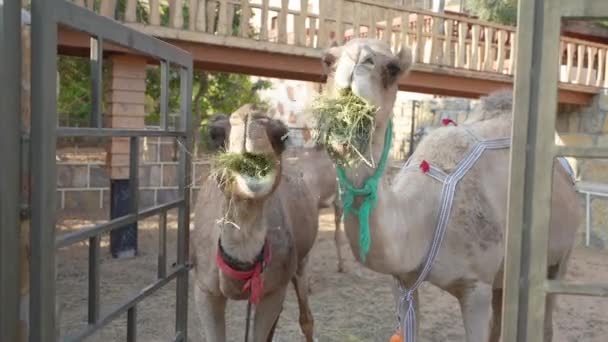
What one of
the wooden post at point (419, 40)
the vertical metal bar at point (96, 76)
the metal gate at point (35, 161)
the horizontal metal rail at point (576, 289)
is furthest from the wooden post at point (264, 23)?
the horizontal metal rail at point (576, 289)

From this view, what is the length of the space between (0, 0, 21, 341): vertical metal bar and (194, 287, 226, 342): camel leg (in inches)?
68.7

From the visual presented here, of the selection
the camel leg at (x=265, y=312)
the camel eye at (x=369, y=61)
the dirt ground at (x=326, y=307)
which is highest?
the camel eye at (x=369, y=61)

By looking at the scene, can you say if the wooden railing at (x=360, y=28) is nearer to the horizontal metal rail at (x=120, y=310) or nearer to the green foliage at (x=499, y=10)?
the green foliage at (x=499, y=10)

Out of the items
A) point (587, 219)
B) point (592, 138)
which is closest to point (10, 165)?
point (587, 219)

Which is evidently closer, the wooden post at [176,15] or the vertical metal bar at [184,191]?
the vertical metal bar at [184,191]

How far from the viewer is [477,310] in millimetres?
3439

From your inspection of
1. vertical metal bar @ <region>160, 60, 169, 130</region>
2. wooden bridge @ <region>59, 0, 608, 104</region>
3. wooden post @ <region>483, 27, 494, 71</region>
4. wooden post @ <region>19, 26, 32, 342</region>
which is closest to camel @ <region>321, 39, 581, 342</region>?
vertical metal bar @ <region>160, 60, 169, 130</region>

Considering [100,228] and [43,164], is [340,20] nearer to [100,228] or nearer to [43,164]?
[100,228]

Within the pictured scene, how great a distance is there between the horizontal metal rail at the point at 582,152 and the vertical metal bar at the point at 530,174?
2cm

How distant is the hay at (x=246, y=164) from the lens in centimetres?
262

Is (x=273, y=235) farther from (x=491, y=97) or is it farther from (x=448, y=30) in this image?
(x=448, y=30)

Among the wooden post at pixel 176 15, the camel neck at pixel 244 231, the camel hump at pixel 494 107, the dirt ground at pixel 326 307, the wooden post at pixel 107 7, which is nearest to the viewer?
the camel neck at pixel 244 231

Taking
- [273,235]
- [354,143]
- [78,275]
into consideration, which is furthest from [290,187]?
[78,275]

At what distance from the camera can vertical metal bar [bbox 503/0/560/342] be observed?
170 centimetres
